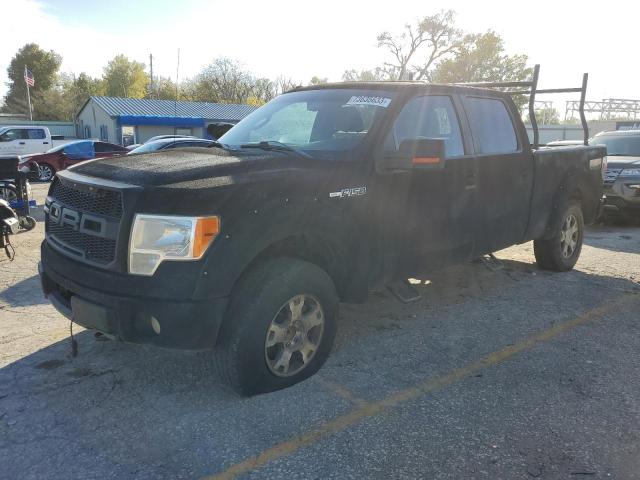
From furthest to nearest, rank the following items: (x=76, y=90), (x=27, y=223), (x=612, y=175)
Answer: (x=76, y=90), (x=612, y=175), (x=27, y=223)

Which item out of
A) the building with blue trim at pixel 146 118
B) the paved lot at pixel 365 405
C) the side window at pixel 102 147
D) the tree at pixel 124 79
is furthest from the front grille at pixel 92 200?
the tree at pixel 124 79

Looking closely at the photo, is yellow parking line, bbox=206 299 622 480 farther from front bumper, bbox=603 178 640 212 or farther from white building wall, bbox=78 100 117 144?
white building wall, bbox=78 100 117 144

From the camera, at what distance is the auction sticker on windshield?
3.90 m

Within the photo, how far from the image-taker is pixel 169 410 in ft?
10.2

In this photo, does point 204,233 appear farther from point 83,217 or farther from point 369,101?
point 369,101

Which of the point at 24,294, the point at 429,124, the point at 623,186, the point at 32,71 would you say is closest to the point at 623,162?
the point at 623,186

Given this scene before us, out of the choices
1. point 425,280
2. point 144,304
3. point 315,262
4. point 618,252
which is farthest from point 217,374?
point 618,252

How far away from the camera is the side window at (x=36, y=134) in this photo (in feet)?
72.6

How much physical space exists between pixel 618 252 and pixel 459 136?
4597mm

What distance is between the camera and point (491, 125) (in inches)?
190

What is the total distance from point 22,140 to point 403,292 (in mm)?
22519

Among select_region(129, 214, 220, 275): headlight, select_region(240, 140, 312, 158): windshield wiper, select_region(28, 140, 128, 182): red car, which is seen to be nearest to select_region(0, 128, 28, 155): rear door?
select_region(28, 140, 128, 182): red car

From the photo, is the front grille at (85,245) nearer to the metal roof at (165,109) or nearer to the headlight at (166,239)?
the headlight at (166,239)

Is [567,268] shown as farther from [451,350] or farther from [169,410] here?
[169,410]
